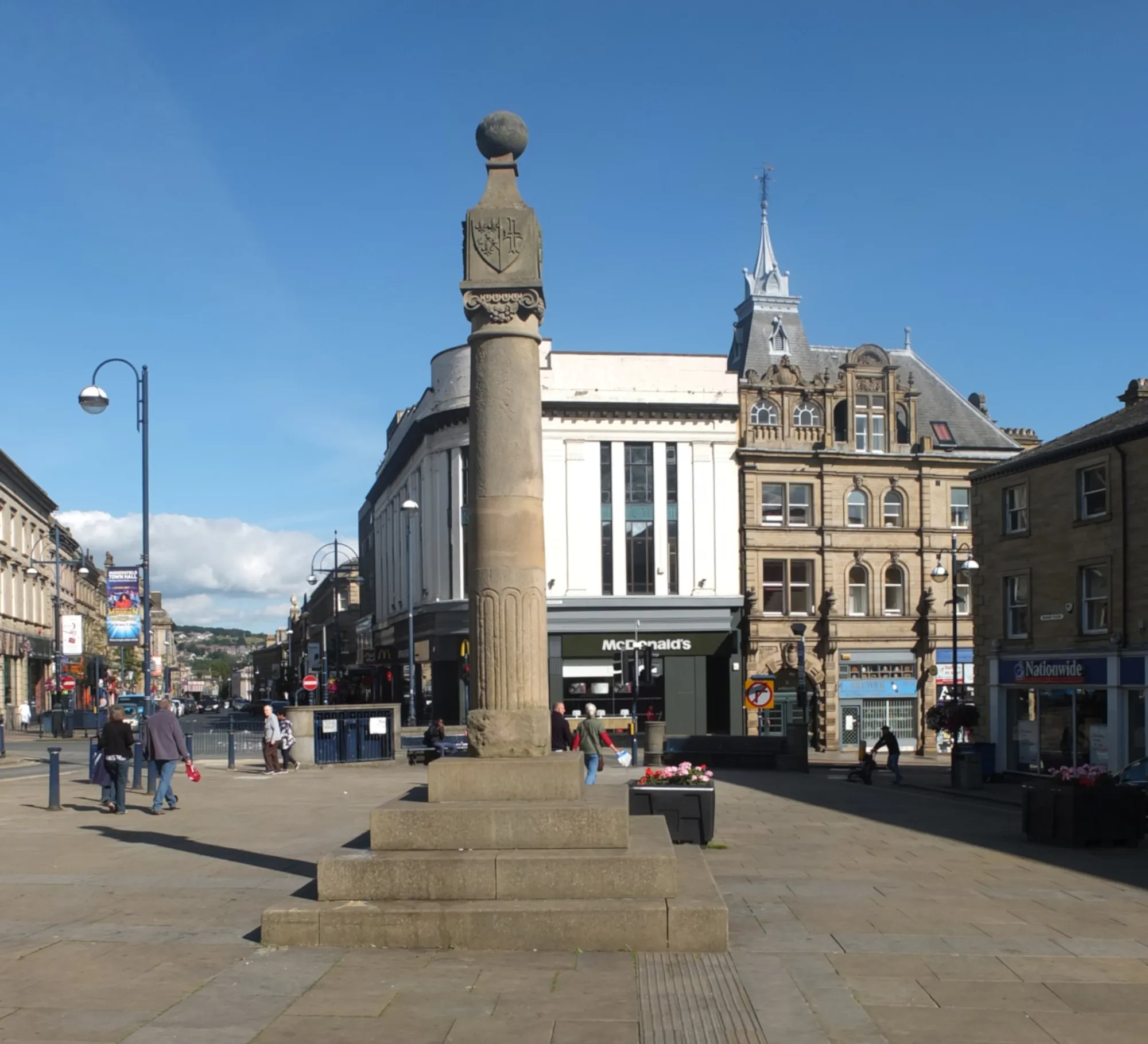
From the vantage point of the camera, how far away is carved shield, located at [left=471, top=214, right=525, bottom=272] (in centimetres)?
1202

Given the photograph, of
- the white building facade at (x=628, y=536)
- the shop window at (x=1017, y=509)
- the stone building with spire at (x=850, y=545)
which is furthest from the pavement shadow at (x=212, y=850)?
the stone building with spire at (x=850, y=545)

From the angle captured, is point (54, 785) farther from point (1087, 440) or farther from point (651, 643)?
point (651, 643)

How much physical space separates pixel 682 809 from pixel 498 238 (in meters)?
8.26

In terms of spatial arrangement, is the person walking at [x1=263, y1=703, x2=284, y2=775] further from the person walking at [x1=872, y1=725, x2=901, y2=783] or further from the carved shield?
the carved shield

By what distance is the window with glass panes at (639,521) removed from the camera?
51812mm

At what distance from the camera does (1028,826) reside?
18453mm

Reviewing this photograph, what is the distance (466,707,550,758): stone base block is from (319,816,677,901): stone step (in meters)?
1.28

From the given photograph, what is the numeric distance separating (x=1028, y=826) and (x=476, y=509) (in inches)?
433

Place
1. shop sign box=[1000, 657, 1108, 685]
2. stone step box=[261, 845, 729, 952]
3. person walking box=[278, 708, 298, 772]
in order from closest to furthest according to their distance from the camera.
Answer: stone step box=[261, 845, 729, 952], shop sign box=[1000, 657, 1108, 685], person walking box=[278, 708, 298, 772]

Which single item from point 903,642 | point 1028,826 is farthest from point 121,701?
point 1028,826

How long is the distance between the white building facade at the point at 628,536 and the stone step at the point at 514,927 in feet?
130

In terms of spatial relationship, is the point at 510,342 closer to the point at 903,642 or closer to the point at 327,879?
the point at 327,879

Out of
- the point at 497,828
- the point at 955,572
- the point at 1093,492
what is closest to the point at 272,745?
the point at 955,572

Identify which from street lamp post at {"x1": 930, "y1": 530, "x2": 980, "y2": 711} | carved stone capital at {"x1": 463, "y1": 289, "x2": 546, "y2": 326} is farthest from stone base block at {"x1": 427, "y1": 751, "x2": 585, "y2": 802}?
street lamp post at {"x1": 930, "y1": 530, "x2": 980, "y2": 711}
